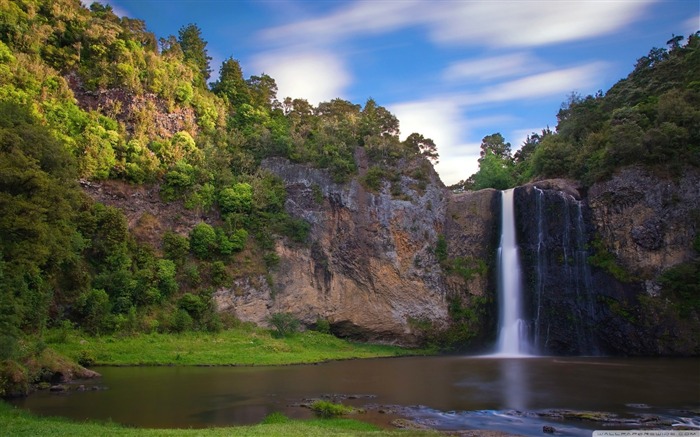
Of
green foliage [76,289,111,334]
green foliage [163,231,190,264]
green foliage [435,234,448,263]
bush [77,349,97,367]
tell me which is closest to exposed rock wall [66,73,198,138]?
green foliage [163,231,190,264]

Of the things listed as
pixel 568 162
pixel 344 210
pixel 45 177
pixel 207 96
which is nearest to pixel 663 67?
pixel 568 162

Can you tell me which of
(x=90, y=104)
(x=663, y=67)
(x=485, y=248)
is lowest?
(x=485, y=248)

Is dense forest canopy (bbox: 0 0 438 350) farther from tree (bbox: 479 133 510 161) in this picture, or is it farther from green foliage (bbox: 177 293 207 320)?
tree (bbox: 479 133 510 161)

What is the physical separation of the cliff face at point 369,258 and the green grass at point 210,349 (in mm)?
2845

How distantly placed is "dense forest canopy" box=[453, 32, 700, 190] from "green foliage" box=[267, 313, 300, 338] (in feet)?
95.3

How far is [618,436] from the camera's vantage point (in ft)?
41.9

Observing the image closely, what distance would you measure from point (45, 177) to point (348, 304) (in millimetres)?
27006

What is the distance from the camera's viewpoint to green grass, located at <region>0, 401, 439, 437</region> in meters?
12.8

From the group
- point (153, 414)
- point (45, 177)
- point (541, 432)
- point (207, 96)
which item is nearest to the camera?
point (541, 432)

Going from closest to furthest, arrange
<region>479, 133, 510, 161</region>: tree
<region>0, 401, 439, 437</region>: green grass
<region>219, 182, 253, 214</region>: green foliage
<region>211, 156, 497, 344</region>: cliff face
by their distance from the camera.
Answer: <region>0, 401, 439, 437</region>: green grass, <region>211, 156, 497, 344</region>: cliff face, <region>219, 182, 253, 214</region>: green foliage, <region>479, 133, 510, 161</region>: tree

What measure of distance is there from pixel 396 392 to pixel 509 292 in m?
26.0

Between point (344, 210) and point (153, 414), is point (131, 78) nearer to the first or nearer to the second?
point (344, 210)

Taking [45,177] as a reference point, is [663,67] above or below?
above

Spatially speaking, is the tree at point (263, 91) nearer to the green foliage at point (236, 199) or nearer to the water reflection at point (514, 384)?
the green foliage at point (236, 199)
